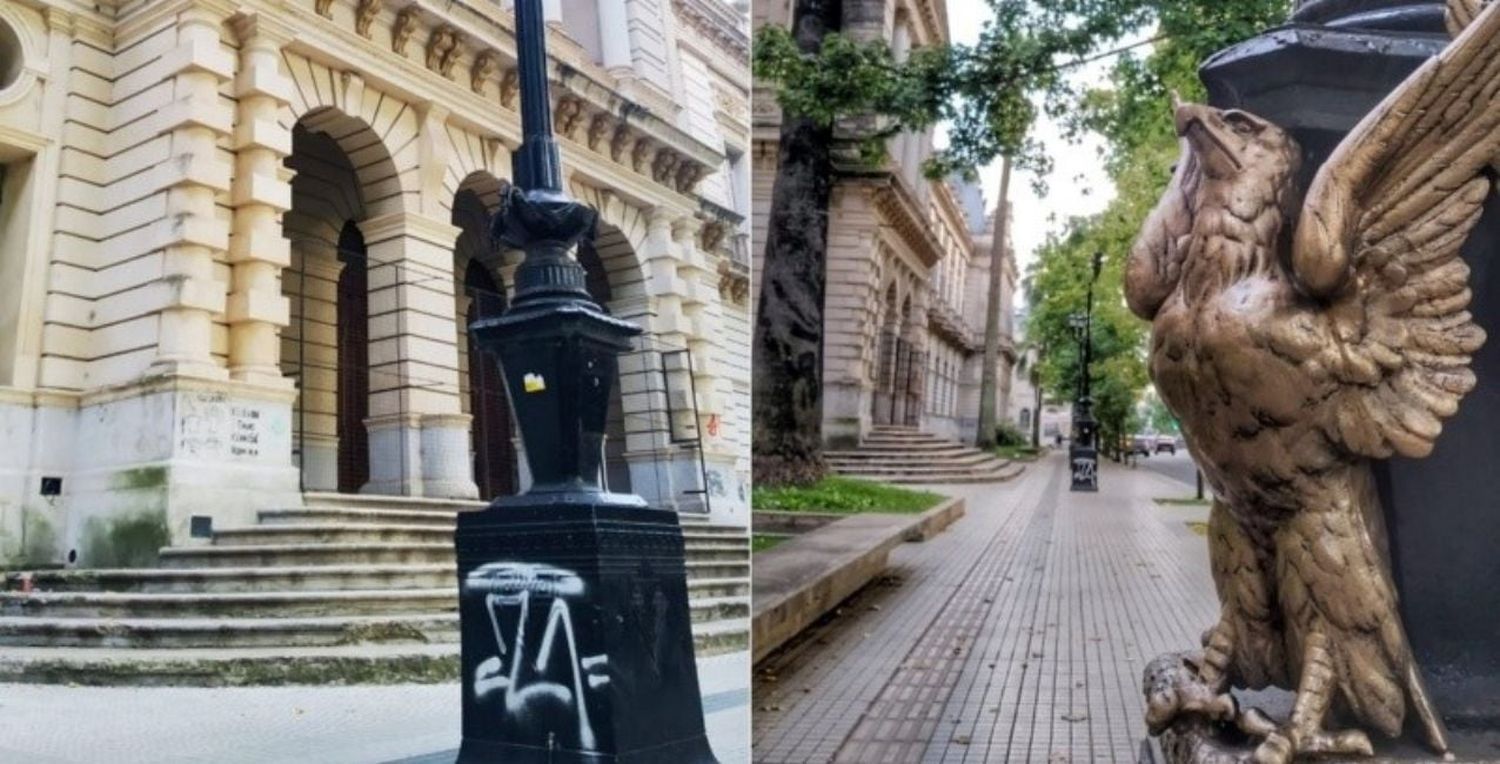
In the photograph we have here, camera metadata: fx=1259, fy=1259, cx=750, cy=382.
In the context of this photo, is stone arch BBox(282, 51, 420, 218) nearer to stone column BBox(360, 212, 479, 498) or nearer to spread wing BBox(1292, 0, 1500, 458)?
stone column BBox(360, 212, 479, 498)

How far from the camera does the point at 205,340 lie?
4.51 meters

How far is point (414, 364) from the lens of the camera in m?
6.09

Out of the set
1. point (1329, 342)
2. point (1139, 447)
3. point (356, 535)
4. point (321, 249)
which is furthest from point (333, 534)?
point (1139, 447)

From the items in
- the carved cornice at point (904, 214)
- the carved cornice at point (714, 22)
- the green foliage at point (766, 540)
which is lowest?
the green foliage at point (766, 540)

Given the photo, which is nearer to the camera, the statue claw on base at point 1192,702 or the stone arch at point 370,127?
the statue claw on base at point 1192,702

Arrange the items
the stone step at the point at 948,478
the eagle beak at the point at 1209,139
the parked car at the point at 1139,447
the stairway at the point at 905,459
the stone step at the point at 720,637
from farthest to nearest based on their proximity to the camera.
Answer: the parked car at the point at 1139,447
the stone step at the point at 948,478
the stairway at the point at 905,459
the stone step at the point at 720,637
the eagle beak at the point at 1209,139

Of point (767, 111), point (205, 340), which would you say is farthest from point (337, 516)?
point (767, 111)

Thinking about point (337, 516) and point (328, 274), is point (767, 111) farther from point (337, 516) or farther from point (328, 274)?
point (337, 516)

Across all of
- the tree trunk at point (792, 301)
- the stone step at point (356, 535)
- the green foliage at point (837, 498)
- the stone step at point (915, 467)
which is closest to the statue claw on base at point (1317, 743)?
the stone step at point (356, 535)

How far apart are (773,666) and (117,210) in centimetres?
388

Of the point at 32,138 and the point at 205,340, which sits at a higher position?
the point at 32,138

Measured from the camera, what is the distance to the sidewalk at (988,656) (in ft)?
17.2

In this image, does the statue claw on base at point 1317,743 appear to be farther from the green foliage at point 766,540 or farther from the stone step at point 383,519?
the green foliage at point 766,540

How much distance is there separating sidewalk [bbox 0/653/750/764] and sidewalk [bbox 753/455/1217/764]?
98 centimetres
